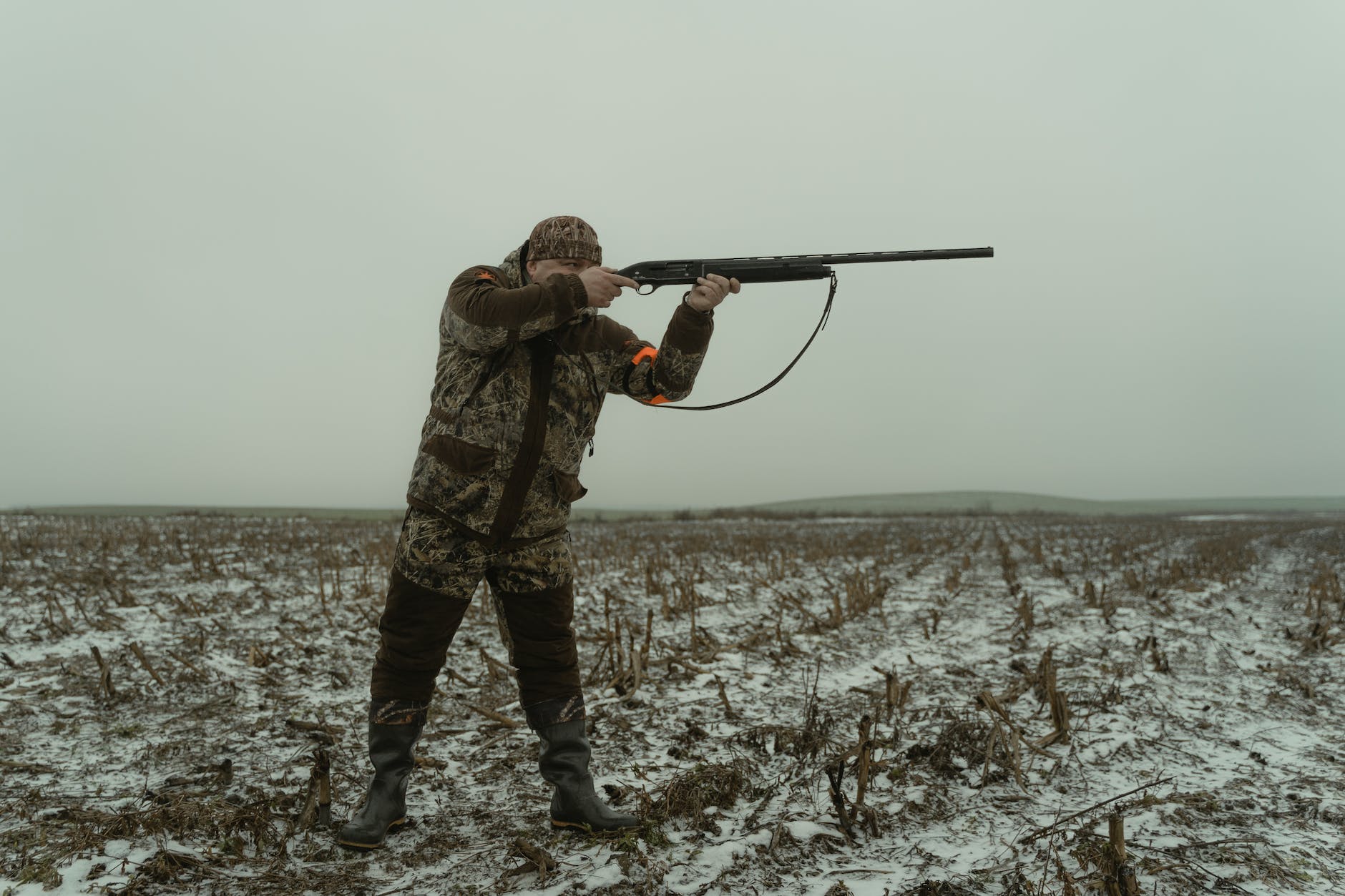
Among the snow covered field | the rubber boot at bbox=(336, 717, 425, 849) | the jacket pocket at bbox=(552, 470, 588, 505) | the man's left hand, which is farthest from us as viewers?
the man's left hand

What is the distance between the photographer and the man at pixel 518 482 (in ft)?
9.68

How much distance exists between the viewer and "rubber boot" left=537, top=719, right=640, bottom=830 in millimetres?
2961

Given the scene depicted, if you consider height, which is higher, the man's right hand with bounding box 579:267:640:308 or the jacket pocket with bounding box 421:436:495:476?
the man's right hand with bounding box 579:267:640:308

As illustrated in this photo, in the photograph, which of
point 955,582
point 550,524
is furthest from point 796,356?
point 955,582

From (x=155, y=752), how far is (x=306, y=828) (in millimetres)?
1408

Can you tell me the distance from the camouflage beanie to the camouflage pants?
4.03ft

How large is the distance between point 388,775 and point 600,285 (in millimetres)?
2182

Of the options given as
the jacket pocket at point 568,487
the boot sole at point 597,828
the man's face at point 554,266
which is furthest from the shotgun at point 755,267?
the boot sole at point 597,828

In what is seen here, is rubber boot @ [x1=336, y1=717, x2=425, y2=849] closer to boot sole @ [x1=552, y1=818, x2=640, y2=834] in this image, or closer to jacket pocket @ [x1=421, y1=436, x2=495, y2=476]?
boot sole @ [x1=552, y1=818, x2=640, y2=834]

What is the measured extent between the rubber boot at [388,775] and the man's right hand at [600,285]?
190 centimetres

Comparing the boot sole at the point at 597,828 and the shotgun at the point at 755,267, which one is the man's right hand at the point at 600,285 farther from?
the boot sole at the point at 597,828

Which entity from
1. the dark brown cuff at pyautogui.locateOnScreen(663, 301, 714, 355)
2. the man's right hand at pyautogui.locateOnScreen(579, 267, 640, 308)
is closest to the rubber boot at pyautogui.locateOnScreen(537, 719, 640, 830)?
the dark brown cuff at pyautogui.locateOnScreen(663, 301, 714, 355)

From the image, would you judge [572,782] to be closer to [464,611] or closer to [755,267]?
[464,611]

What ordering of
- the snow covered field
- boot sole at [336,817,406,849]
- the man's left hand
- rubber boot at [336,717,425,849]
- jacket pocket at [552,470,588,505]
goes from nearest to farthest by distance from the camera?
the snow covered field < boot sole at [336,817,406,849] < rubber boot at [336,717,425,849] < jacket pocket at [552,470,588,505] < the man's left hand
